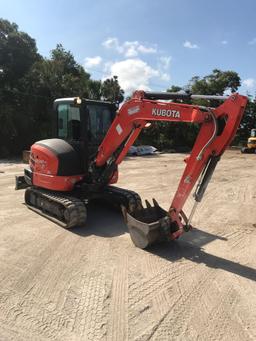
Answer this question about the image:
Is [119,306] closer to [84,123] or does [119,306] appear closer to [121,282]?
[121,282]

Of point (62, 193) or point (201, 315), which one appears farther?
point (62, 193)

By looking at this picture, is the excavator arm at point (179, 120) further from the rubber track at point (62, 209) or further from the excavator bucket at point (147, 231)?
the rubber track at point (62, 209)

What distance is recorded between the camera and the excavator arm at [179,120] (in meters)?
5.23

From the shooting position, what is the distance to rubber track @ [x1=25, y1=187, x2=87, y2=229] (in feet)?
22.3

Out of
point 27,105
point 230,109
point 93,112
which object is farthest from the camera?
point 27,105

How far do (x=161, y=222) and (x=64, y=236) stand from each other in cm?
184

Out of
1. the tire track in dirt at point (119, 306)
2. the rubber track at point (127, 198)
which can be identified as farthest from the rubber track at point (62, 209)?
the tire track in dirt at point (119, 306)

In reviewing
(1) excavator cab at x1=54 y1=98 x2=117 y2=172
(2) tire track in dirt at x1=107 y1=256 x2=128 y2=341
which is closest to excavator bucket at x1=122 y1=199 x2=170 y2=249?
(2) tire track in dirt at x1=107 y1=256 x2=128 y2=341

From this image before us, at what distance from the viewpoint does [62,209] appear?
23.6 ft

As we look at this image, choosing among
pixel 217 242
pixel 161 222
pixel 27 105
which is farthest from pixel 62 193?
pixel 27 105

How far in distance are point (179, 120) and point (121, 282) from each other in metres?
2.51

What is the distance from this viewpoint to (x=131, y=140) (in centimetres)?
701

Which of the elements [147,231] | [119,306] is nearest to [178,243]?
[147,231]

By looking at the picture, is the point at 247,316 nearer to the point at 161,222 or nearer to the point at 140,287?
the point at 140,287
